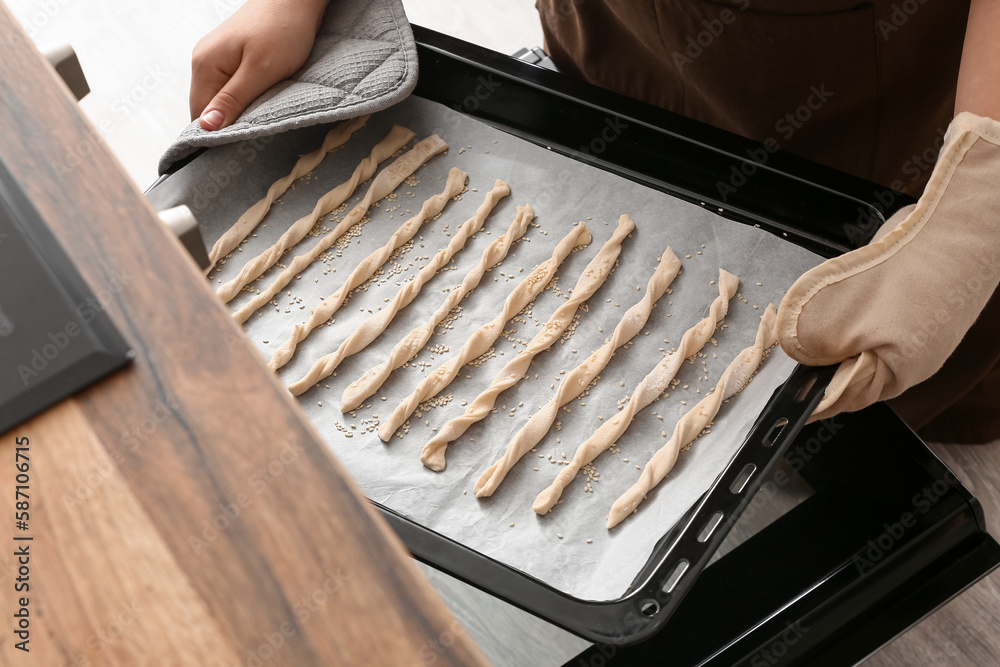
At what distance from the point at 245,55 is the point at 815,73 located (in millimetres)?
640

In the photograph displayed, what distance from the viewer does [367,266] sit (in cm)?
82

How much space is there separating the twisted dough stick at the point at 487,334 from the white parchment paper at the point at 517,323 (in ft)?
0.04

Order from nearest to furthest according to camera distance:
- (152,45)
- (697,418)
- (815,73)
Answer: (697,418), (815,73), (152,45)

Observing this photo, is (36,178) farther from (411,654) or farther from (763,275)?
(763,275)

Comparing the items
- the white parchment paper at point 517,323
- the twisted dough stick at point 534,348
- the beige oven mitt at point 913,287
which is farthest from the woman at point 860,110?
the twisted dough stick at point 534,348

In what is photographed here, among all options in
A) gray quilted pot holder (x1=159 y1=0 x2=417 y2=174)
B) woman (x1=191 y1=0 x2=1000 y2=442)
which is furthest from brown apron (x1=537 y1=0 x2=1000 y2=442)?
gray quilted pot holder (x1=159 y1=0 x2=417 y2=174)

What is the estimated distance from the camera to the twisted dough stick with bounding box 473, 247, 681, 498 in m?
0.70

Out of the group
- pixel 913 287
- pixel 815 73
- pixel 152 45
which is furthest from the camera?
pixel 152 45

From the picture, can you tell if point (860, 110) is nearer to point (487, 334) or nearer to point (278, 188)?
point (487, 334)

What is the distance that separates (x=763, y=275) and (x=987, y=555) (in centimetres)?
35

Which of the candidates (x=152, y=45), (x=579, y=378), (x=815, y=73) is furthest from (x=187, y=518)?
(x=152, y=45)

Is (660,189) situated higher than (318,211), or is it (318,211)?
(318,211)

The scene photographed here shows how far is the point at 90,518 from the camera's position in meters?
0.28

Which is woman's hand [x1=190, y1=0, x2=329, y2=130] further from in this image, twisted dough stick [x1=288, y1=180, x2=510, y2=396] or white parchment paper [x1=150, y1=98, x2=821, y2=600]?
twisted dough stick [x1=288, y1=180, x2=510, y2=396]
